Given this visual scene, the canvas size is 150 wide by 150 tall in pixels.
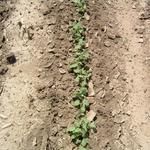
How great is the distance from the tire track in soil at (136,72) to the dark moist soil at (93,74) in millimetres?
159

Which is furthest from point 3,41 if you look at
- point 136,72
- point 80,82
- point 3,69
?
point 136,72

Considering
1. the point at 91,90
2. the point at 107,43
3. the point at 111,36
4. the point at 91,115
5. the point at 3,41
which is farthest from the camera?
the point at 111,36

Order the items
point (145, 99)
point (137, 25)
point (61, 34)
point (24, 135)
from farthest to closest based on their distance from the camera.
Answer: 1. point (137, 25)
2. point (61, 34)
3. point (145, 99)
4. point (24, 135)

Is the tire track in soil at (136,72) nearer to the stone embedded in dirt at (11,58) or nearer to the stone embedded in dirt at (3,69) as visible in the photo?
the stone embedded in dirt at (11,58)

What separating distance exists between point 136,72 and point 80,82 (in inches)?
41.5

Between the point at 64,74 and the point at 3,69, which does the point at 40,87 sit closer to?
the point at 64,74

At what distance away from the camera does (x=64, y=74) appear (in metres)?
6.07

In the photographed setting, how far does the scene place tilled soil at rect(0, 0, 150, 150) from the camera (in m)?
5.49

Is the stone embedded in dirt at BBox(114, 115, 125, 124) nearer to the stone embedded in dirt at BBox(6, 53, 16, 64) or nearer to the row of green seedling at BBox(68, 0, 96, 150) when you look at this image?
the row of green seedling at BBox(68, 0, 96, 150)

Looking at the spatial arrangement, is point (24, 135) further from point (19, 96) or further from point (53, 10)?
point (53, 10)

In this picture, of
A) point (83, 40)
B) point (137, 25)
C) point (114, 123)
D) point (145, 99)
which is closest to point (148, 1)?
point (137, 25)

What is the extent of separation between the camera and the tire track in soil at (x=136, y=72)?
568cm

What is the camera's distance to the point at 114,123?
5.73 meters

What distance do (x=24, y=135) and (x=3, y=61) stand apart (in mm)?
1414
